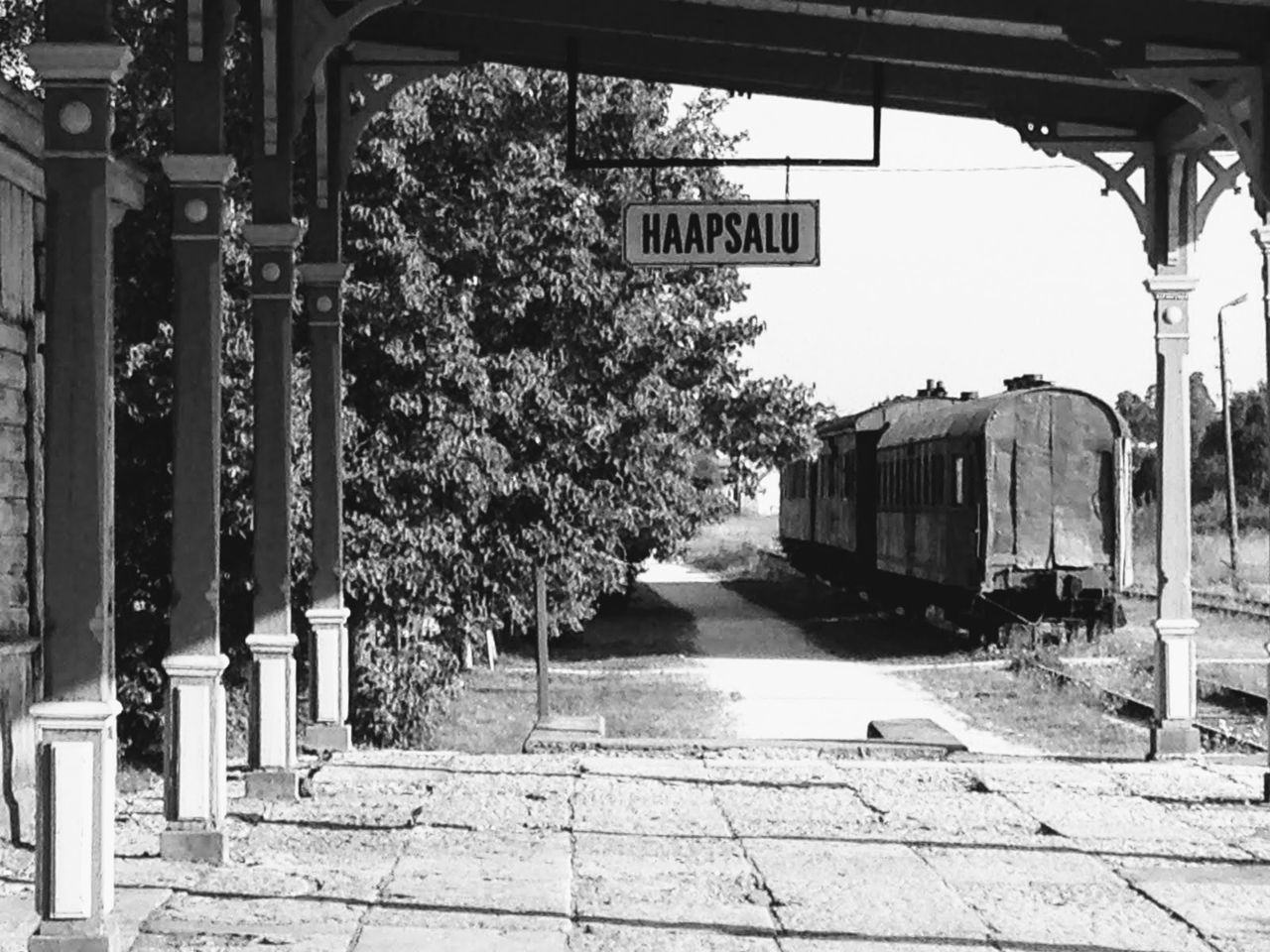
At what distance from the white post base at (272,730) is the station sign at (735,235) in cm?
285

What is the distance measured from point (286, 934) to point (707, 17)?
22.2ft

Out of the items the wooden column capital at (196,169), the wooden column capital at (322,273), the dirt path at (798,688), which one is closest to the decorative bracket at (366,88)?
the wooden column capital at (322,273)

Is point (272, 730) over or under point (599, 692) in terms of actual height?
over

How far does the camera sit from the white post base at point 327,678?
12641mm

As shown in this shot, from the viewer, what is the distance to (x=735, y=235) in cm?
1097

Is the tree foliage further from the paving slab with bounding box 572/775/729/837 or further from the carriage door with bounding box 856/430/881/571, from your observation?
the carriage door with bounding box 856/430/881/571

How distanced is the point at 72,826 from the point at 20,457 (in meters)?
3.65

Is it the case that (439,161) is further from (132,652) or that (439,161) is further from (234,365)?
(132,652)

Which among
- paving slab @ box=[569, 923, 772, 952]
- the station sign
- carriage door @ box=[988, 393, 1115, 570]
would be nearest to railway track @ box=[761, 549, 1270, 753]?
carriage door @ box=[988, 393, 1115, 570]

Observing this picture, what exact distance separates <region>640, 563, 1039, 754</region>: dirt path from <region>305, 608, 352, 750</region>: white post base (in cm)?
482

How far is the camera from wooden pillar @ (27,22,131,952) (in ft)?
22.7

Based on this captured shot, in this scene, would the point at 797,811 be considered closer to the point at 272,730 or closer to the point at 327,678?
the point at 272,730

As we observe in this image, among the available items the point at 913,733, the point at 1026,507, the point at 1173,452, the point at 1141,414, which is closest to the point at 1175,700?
the point at 1173,452

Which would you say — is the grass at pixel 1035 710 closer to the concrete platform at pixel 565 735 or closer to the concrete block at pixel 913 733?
the concrete block at pixel 913 733
